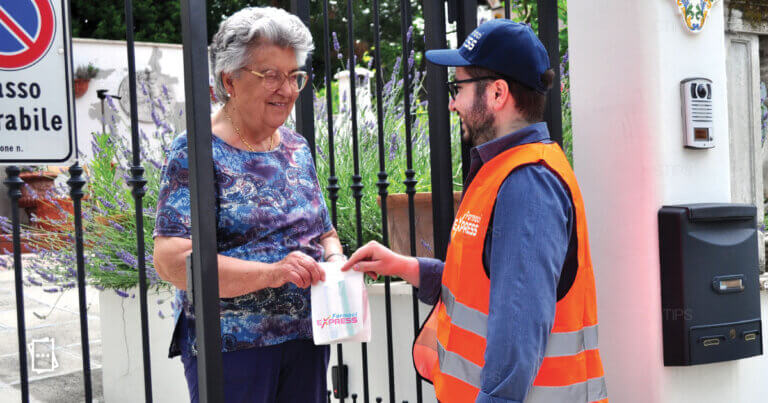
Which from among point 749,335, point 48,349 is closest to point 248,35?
point 749,335

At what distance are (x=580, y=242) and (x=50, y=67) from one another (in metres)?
1.22

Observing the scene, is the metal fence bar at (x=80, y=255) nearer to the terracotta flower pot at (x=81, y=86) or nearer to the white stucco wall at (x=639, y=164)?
the white stucco wall at (x=639, y=164)

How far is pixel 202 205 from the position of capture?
1677 millimetres

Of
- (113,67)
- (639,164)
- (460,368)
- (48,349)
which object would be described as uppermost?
(113,67)

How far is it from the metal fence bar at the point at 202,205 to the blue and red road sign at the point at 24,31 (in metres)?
0.28

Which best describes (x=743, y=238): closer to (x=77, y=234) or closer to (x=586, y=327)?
(x=586, y=327)

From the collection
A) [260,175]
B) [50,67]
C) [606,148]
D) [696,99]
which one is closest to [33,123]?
[50,67]

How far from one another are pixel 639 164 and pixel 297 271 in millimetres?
1298

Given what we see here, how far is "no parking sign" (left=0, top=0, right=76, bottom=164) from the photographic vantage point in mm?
1503

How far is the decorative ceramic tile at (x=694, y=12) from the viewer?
8.25 feet

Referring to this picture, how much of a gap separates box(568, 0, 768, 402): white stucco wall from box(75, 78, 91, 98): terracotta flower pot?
11616 millimetres

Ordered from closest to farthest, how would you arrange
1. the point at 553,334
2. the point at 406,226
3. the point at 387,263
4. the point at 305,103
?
the point at 553,334 → the point at 387,263 → the point at 305,103 → the point at 406,226

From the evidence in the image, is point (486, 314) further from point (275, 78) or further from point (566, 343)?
point (275, 78)

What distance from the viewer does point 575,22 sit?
106 inches
